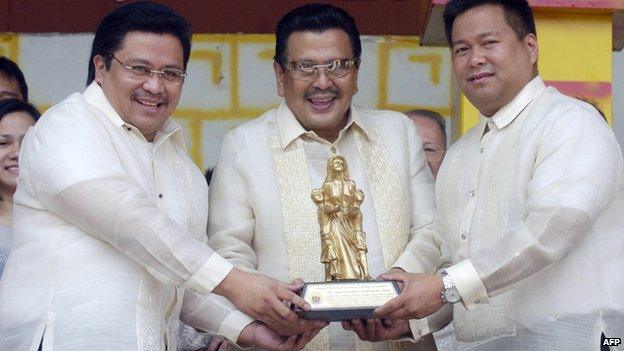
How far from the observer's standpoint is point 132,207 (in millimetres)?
3973

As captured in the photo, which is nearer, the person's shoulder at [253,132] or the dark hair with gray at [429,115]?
the person's shoulder at [253,132]

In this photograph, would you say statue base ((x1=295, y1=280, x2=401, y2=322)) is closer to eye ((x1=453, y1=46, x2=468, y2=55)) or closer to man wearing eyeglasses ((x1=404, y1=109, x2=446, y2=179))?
eye ((x1=453, y1=46, x2=468, y2=55))

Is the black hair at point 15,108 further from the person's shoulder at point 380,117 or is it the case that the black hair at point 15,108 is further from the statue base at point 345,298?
the statue base at point 345,298

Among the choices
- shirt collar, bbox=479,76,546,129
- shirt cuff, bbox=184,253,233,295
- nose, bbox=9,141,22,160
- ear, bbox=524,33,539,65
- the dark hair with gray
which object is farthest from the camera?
the dark hair with gray

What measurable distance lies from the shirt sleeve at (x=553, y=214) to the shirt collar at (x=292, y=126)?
2.86ft

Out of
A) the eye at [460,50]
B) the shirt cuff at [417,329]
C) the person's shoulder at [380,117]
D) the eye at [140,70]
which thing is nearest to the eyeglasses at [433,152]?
the person's shoulder at [380,117]

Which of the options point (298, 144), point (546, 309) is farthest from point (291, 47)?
point (546, 309)

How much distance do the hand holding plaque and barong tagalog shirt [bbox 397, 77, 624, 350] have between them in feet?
0.95

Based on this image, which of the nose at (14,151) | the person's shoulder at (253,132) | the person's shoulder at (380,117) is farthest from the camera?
the nose at (14,151)

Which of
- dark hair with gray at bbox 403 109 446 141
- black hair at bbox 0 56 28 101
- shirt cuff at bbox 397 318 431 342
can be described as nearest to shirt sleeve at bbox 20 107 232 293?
shirt cuff at bbox 397 318 431 342

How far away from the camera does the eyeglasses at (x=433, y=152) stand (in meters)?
6.00

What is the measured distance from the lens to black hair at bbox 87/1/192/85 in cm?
431

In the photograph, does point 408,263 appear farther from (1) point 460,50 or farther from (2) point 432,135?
(2) point 432,135

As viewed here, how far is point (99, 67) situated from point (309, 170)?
0.86 metres
